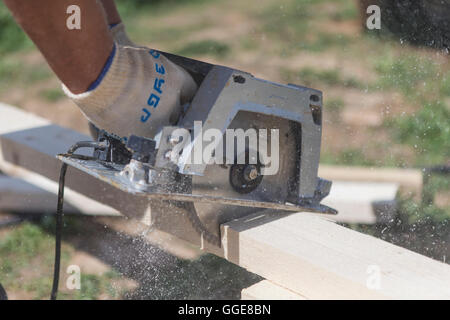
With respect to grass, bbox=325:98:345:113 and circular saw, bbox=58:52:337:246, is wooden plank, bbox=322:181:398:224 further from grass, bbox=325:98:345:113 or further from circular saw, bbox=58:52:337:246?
grass, bbox=325:98:345:113

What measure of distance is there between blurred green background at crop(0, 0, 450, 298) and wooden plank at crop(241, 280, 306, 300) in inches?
29.0

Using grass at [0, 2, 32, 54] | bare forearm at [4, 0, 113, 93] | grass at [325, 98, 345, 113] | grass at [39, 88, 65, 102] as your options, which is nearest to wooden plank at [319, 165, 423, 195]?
grass at [325, 98, 345, 113]

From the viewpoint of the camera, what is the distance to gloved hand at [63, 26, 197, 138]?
4.50 feet

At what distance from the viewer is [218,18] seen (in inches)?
196

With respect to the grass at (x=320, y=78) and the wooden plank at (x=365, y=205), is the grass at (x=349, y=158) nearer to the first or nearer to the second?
the wooden plank at (x=365, y=205)

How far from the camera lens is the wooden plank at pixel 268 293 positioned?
1.55 m

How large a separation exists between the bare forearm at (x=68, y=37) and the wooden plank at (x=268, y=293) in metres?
0.67

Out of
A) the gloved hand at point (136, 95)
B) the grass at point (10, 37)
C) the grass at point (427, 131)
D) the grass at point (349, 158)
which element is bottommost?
the grass at point (349, 158)

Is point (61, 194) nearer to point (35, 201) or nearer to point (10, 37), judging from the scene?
point (35, 201)

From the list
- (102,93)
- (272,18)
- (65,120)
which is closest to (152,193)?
(102,93)

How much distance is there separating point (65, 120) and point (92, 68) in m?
2.11

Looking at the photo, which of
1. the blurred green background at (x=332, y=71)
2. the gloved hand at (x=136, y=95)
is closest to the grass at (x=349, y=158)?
the blurred green background at (x=332, y=71)

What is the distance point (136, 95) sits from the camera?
1411 millimetres

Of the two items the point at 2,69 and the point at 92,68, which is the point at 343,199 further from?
the point at 2,69
